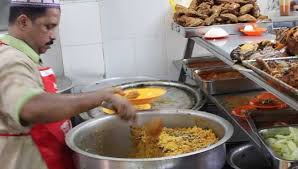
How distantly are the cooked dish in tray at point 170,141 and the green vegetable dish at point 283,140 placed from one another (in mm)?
190

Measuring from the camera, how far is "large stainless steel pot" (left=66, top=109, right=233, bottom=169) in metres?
1.25

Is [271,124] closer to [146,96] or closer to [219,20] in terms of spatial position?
[146,96]

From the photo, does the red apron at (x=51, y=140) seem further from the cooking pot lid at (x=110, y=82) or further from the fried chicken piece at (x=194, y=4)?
the fried chicken piece at (x=194, y=4)

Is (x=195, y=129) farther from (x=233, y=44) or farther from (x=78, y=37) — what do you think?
(x=78, y=37)

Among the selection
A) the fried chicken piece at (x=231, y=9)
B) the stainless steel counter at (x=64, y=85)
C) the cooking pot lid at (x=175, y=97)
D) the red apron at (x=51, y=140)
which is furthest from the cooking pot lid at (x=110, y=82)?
the red apron at (x=51, y=140)

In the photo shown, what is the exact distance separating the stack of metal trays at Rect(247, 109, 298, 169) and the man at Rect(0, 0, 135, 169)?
17.0 inches

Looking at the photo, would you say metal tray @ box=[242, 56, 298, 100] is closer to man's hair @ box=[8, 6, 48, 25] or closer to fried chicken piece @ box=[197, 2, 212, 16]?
man's hair @ box=[8, 6, 48, 25]

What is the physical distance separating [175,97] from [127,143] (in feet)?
1.81

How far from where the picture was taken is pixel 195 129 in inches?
64.7

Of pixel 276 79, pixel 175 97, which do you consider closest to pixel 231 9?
pixel 175 97

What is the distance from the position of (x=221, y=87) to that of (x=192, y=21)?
44 cm

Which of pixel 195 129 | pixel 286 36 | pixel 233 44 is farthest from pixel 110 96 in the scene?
pixel 233 44

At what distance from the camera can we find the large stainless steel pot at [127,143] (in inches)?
49.3

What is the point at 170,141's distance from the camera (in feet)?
5.14
